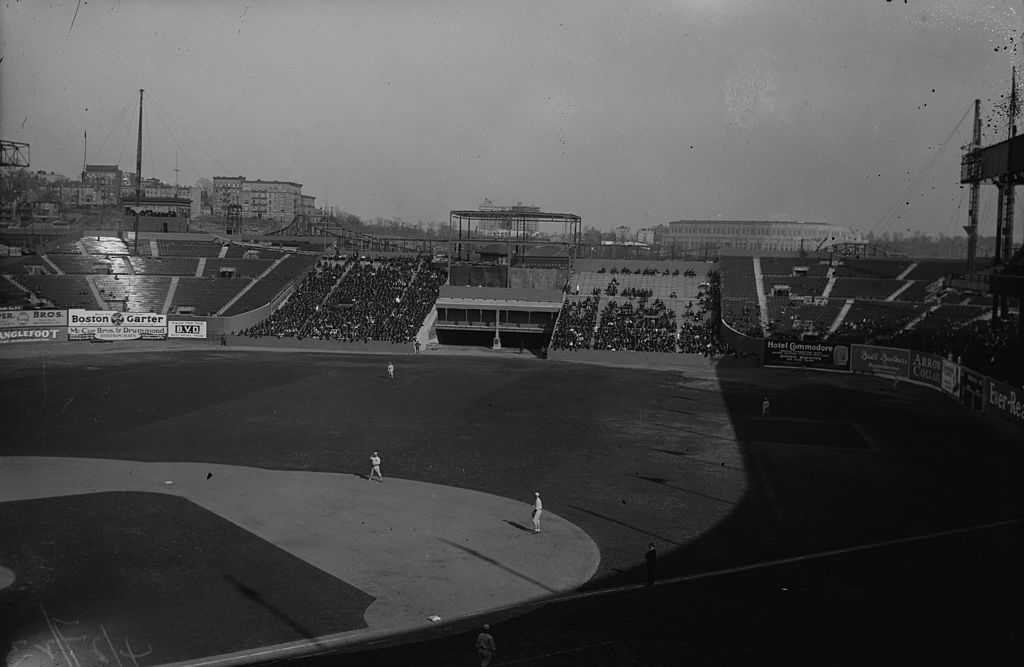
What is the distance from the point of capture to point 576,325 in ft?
216

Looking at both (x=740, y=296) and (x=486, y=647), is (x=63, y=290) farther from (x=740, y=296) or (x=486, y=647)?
(x=486, y=647)

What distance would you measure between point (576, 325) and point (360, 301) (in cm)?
1897

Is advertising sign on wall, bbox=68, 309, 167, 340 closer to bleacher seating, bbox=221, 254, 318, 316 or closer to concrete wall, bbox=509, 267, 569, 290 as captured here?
bleacher seating, bbox=221, 254, 318, 316

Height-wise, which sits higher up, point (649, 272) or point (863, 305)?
point (649, 272)

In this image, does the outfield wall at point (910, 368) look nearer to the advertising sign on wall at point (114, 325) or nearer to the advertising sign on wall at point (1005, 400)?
the advertising sign on wall at point (1005, 400)

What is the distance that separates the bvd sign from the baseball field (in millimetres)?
23470

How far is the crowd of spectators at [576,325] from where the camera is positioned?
207 ft

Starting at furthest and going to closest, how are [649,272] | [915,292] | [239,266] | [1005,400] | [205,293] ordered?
[239,266] → [649,272] → [205,293] → [915,292] → [1005,400]

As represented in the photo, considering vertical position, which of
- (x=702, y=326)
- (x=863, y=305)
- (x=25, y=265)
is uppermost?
(x=25, y=265)

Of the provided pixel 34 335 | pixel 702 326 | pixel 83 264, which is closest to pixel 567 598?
pixel 702 326

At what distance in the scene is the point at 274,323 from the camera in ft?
222

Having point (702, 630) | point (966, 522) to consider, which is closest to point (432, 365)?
point (966, 522)

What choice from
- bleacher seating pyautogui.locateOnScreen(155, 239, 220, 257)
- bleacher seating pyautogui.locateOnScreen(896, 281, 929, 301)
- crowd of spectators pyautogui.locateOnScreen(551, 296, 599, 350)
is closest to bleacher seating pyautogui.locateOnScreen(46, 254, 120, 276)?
bleacher seating pyautogui.locateOnScreen(155, 239, 220, 257)

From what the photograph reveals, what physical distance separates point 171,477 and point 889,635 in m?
20.2
